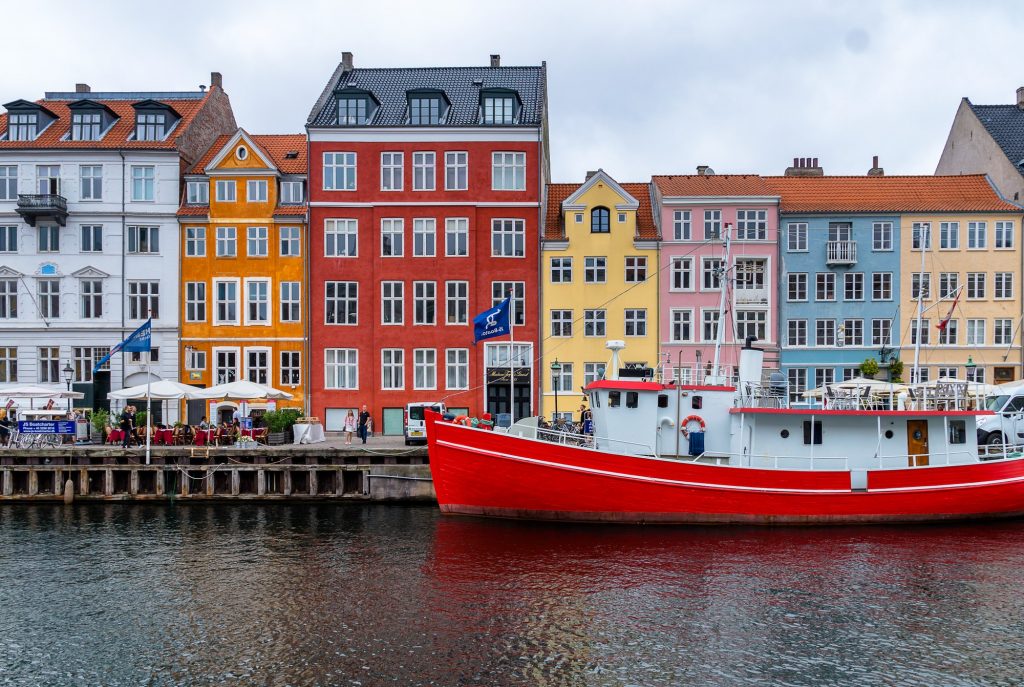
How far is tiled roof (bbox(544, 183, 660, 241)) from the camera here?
152 feet

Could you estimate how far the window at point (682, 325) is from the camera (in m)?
45.6

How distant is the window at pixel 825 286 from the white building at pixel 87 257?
3201cm

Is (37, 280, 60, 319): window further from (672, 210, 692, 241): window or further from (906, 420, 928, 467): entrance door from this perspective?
(906, 420, 928, 467): entrance door

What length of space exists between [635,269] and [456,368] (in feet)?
33.5

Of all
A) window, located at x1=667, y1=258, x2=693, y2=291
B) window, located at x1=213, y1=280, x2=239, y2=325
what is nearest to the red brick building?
window, located at x1=213, y1=280, x2=239, y2=325

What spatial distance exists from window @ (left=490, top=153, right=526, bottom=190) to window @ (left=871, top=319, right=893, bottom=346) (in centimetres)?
1882

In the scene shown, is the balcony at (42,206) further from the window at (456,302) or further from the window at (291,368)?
the window at (456,302)

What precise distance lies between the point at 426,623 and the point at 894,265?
35720 mm

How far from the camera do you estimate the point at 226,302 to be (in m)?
45.8

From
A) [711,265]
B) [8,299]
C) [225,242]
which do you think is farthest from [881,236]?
[8,299]

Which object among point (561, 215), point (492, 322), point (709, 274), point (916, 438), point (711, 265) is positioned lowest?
point (916, 438)

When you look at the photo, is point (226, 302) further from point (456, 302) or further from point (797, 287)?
point (797, 287)

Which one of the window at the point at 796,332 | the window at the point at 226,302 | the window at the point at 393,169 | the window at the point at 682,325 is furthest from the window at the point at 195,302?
the window at the point at 796,332

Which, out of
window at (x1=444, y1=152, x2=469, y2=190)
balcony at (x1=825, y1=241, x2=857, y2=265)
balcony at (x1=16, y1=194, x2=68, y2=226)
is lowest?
balcony at (x1=825, y1=241, x2=857, y2=265)
